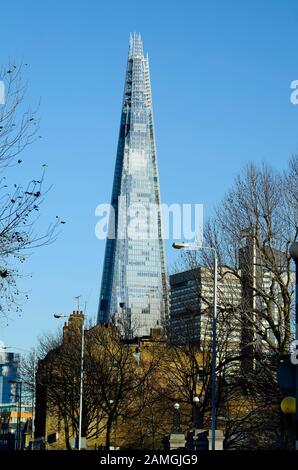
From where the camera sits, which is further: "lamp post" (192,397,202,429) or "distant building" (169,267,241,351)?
"lamp post" (192,397,202,429)

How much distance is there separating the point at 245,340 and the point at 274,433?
7.20 metres

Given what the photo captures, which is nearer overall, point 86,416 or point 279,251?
point 279,251

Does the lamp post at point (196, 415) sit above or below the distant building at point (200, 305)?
below

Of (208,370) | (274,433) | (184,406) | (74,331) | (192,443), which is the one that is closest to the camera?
(192,443)

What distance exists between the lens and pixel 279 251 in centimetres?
4144

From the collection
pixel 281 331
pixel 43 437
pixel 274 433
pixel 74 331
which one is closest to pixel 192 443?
pixel 281 331

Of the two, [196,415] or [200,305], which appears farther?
[196,415]

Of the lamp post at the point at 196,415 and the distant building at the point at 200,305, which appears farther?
the lamp post at the point at 196,415

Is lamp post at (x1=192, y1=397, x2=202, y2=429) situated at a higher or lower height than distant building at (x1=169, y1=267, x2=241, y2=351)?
lower

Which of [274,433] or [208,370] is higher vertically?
[208,370]

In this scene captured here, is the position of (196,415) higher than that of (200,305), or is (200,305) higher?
(200,305)

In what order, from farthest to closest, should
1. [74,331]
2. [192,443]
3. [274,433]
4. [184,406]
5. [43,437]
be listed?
[43,437] → [74,331] → [184,406] → [274,433] → [192,443]
